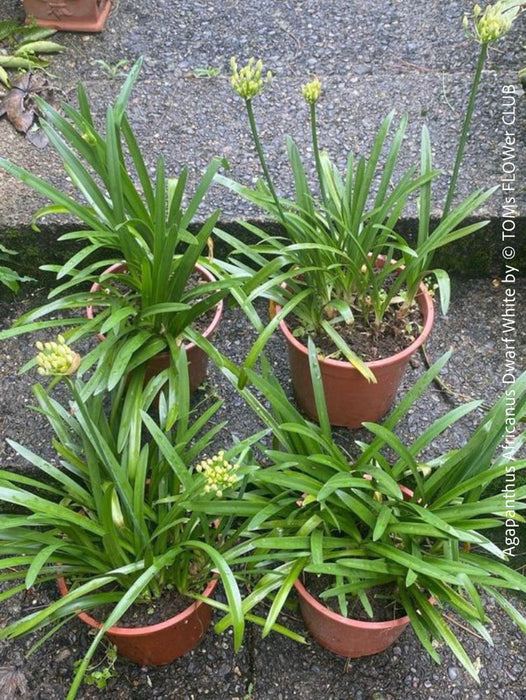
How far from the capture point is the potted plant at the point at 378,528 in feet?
4.88

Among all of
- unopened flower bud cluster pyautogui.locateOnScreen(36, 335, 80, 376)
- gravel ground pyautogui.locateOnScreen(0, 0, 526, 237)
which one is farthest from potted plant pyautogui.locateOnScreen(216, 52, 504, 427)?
unopened flower bud cluster pyautogui.locateOnScreen(36, 335, 80, 376)

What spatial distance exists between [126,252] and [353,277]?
2.01 feet

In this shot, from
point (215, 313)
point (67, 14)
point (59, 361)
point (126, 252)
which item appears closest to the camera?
point (59, 361)

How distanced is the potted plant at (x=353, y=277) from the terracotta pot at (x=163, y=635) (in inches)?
25.0

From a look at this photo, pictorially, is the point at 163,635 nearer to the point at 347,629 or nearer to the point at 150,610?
the point at 150,610

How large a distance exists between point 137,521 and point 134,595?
164 mm

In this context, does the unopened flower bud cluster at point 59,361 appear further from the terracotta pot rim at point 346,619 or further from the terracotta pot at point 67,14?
the terracotta pot at point 67,14

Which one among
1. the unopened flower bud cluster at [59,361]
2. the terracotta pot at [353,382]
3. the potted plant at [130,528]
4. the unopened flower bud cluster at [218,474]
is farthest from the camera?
the terracotta pot at [353,382]

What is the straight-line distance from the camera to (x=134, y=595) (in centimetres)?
145

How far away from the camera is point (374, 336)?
193 centimetres

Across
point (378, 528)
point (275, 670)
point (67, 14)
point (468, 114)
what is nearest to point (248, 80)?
point (468, 114)

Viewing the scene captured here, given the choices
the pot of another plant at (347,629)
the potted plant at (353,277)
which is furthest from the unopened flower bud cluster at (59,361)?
the pot of another plant at (347,629)

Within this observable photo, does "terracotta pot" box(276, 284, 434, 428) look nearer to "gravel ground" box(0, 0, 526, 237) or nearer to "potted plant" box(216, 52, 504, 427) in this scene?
"potted plant" box(216, 52, 504, 427)

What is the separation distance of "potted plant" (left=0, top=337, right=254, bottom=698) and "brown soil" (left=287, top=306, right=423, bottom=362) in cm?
40
